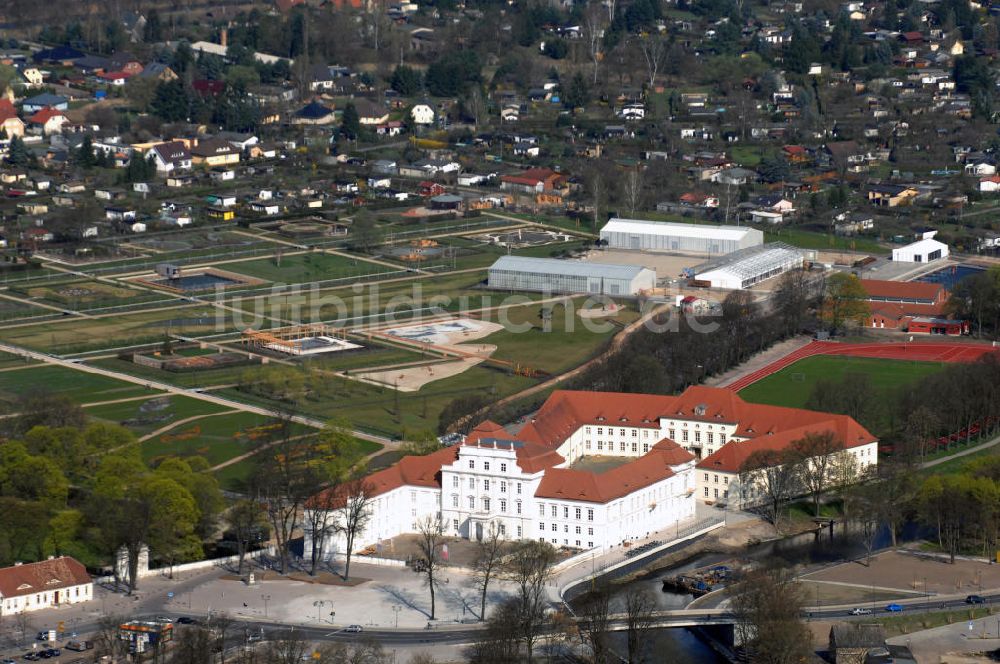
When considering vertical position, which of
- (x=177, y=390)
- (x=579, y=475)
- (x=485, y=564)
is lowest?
(x=177, y=390)

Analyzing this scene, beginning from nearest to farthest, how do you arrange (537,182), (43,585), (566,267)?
1. (43,585)
2. (566,267)
3. (537,182)

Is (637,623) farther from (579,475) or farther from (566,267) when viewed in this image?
(566,267)

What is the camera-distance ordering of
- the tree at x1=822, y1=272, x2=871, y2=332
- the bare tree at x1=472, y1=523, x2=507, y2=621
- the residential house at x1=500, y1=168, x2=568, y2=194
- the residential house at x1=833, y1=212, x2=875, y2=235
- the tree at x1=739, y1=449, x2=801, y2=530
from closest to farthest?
1. the bare tree at x1=472, y1=523, x2=507, y2=621
2. the tree at x1=739, y1=449, x2=801, y2=530
3. the tree at x1=822, y1=272, x2=871, y2=332
4. the residential house at x1=833, y1=212, x2=875, y2=235
5. the residential house at x1=500, y1=168, x2=568, y2=194

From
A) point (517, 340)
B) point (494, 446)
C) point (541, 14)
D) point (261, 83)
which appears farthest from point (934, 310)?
point (541, 14)

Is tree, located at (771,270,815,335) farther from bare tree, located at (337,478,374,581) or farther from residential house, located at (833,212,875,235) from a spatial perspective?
bare tree, located at (337,478,374,581)

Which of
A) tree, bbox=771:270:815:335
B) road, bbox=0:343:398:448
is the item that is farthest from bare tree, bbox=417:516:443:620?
tree, bbox=771:270:815:335

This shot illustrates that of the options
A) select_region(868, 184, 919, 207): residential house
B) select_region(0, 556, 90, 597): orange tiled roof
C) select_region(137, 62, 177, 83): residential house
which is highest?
select_region(137, 62, 177, 83): residential house

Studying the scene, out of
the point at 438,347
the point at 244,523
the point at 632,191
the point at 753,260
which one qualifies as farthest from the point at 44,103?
the point at 244,523
